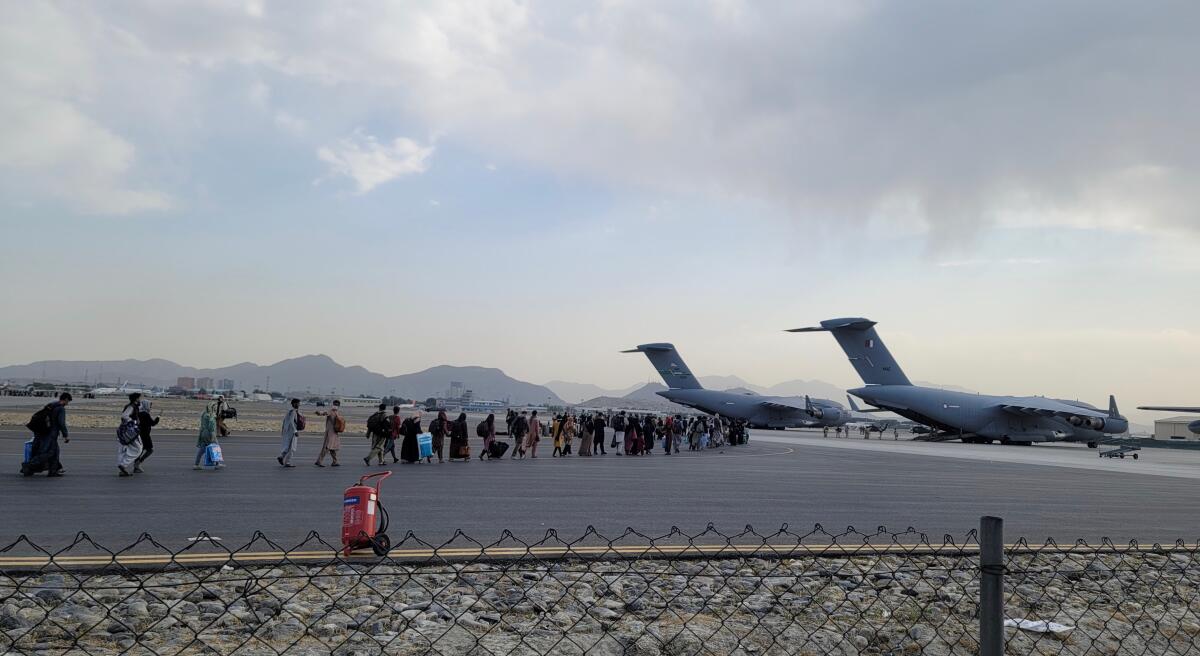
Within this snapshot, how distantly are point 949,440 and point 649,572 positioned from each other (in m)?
56.9

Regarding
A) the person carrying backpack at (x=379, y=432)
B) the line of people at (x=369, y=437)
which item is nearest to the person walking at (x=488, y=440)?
the line of people at (x=369, y=437)

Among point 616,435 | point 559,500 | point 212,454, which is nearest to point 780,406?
point 616,435

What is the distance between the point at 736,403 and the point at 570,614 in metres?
56.8

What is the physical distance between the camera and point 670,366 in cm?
6500

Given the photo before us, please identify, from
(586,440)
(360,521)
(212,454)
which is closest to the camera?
(360,521)

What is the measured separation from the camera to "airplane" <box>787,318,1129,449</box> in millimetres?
50000

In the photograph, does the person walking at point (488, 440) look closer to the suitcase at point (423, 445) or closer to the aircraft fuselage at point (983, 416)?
the suitcase at point (423, 445)

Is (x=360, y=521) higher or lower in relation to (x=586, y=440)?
higher

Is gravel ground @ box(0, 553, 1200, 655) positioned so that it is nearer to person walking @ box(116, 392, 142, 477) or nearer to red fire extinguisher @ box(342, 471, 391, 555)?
red fire extinguisher @ box(342, 471, 391, 555)

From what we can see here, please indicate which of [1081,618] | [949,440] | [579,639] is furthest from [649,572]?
[949,440]

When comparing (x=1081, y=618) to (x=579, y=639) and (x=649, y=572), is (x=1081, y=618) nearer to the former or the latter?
(x=649, y=572)

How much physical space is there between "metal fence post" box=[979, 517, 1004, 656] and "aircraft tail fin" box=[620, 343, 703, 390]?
200ft

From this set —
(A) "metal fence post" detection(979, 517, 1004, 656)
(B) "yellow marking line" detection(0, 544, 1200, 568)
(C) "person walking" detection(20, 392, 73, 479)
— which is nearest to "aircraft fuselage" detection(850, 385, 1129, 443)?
(B) "yellow marking line" detection(0, 544, 1200, 568)

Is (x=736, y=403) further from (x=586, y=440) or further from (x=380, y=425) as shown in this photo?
(x=380, y=425)
